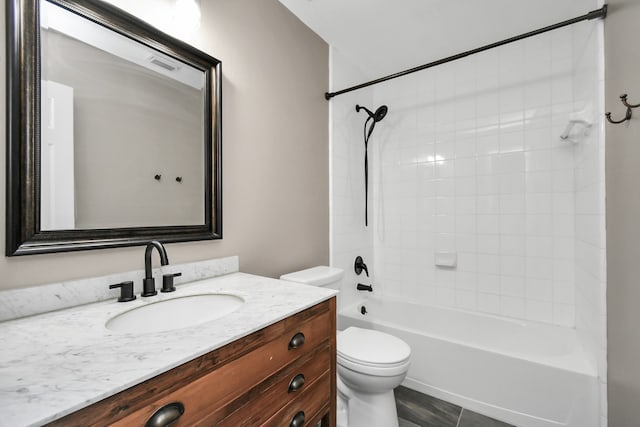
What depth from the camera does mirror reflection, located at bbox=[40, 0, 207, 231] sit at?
3.05 ft

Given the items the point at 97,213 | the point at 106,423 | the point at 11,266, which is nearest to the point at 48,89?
the point at 97,213

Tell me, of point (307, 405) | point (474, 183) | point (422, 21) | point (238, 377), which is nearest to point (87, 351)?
point (238, 377)

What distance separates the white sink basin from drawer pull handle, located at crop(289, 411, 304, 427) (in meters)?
0.41

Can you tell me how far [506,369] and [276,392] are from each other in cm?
144

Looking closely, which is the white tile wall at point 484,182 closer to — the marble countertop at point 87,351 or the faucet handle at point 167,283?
the marble countertop at point 87,351

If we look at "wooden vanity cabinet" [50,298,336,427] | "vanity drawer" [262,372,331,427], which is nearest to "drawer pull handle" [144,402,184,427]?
"wooden vanity cabinet" [50,298,336,427]

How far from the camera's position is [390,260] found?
2660 millimetres

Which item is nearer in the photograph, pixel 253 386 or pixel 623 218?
pixel 253 386

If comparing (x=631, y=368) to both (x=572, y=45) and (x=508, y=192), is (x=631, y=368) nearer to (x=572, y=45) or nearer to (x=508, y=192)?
(x=508, y=192)

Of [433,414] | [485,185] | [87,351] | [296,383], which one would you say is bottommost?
[433,414]

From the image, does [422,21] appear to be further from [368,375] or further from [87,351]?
[87,351]

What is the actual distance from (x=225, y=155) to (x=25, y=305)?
924 mm

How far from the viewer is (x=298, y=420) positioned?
3.06 ft

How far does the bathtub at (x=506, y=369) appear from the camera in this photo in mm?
1452
